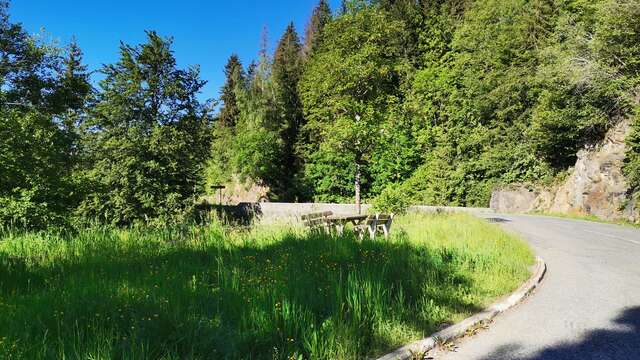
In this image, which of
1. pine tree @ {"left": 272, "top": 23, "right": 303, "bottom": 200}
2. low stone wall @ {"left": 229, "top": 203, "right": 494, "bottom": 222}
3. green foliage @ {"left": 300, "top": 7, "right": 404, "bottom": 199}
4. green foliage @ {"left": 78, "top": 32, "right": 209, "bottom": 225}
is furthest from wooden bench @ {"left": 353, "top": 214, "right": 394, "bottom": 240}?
pine tree @ {"left": 272, "top": 23, "right": 303, "bottom": 200}

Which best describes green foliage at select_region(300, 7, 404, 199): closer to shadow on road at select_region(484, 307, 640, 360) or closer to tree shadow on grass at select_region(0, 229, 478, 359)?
tree shadow on grass at select_region(0, 229, 478, 359)

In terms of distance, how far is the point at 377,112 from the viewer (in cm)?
2133

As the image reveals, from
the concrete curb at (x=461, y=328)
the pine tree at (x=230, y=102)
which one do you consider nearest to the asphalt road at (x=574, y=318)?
the concrete curb at (x=461, y=328)

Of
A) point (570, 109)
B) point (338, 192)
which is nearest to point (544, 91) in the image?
point (570, 109)

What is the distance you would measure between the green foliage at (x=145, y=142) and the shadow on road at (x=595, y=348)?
19.2 meters

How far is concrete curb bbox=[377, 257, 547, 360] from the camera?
172 inches

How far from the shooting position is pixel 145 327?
3.83 metres

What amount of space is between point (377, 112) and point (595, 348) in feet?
57.3

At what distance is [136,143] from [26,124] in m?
5.24

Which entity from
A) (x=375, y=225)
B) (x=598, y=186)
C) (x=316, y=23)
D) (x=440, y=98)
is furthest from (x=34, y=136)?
(x=316, y=23)

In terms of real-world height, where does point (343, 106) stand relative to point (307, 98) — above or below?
below

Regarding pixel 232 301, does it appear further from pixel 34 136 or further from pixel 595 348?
pixel 34 136

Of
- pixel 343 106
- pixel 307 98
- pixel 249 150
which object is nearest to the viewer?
pixel 343 106

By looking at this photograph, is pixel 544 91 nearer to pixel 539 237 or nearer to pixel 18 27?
pixel 539 237
